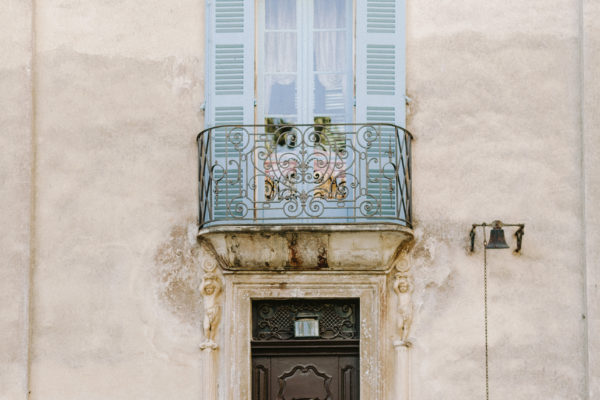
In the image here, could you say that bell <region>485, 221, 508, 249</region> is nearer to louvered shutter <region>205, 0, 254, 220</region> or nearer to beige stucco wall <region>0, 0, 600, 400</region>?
beige stucco wall <region>0, 0, 600, 400</region>

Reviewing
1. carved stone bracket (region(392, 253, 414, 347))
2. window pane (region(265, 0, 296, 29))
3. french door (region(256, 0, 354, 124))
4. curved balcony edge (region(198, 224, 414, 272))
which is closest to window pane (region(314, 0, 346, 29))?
french door (region(256, 0, 354, 124))

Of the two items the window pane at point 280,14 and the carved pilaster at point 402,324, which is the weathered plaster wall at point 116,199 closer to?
the window pane at point 280,14

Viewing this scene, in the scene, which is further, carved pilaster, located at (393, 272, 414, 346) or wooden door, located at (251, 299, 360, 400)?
wooden door, located at (251, 299, 360, 400)

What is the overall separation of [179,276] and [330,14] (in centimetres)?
268

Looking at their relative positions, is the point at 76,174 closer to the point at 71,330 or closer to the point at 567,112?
the point at 71,330

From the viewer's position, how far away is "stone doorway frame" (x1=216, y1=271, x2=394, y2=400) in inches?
471

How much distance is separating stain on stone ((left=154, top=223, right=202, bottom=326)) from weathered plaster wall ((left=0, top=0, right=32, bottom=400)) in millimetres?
1151

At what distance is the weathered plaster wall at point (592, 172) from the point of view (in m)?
11.8

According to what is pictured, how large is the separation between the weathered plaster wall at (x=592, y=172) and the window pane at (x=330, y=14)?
2.09 m

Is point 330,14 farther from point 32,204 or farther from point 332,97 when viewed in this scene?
point 32,204

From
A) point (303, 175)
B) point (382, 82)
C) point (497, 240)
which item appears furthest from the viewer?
point (382, 82)

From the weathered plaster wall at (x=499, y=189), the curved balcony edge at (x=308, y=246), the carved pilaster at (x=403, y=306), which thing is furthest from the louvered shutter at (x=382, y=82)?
the carved pilaster at (x=403, y=306)

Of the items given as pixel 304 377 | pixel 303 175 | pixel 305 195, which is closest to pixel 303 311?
pixel 304 377

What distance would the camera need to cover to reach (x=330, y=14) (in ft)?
41.5
